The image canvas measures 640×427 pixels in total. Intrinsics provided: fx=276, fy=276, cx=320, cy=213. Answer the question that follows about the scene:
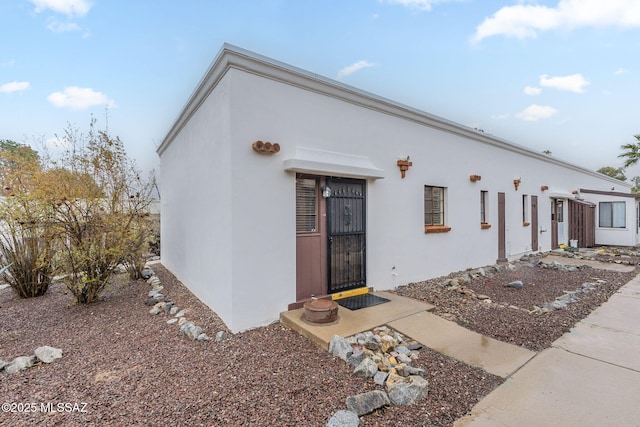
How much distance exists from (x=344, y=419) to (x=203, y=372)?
1.65 m

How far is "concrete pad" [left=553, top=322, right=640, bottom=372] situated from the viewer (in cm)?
314

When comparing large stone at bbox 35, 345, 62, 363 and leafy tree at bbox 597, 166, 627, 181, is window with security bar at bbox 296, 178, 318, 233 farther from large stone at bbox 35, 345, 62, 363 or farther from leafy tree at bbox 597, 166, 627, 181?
leafy tree at bbox 597, 166, 627, 181

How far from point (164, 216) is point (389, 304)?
7984 millimetres

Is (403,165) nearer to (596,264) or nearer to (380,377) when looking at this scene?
(380,377)

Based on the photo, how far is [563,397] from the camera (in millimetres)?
2445

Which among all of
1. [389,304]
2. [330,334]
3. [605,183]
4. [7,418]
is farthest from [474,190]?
[605,183]

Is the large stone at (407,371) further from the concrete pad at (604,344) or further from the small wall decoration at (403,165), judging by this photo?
the small wall decoration at (403,165)

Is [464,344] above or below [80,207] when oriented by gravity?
below

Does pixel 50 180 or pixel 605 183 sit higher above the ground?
pixel 605 183

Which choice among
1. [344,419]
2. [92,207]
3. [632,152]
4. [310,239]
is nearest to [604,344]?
[344,419]

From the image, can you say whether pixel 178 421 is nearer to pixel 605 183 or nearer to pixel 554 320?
pixel 554 320

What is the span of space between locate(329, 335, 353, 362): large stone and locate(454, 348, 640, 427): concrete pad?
1.24 meters

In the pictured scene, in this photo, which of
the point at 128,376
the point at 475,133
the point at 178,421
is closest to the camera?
the point at 178,421

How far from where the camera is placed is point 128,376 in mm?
2875
